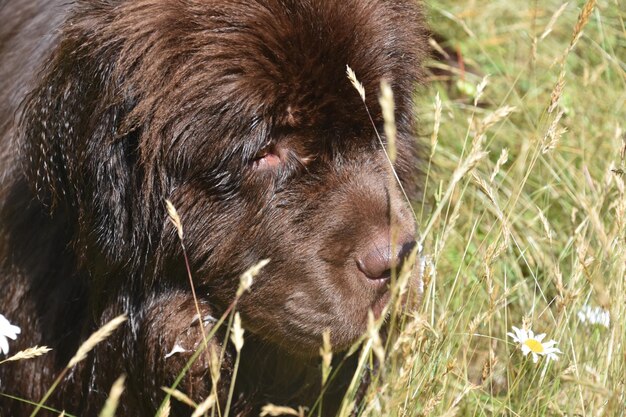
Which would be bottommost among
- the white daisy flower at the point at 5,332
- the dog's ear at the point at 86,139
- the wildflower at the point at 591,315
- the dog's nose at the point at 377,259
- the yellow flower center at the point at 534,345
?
the wildflower at the point at 591,315

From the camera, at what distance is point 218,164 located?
3.06 meters

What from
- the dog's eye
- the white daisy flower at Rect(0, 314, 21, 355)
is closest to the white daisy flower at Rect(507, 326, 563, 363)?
the dog's eye

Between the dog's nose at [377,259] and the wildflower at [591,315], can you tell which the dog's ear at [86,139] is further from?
the wildflower at [591,315]

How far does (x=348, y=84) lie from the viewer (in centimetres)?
306

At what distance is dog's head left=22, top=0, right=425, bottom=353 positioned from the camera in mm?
2979

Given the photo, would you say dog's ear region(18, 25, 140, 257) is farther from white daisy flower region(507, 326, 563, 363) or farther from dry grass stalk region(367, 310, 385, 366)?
white daisy flower region(507, 326, 563, 363)

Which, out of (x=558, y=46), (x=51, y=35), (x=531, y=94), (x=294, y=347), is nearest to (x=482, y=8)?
(x=558, y=46)

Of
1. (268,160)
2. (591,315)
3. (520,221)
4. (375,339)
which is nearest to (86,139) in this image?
(268,160)

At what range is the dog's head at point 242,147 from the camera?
2979 millimetres

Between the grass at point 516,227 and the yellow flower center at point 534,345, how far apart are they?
0.23 ft

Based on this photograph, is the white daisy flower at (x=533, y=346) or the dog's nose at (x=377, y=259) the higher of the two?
the dog's nose at (x=377, y=259)

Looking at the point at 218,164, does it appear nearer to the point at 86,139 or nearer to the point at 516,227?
the point at 86,139

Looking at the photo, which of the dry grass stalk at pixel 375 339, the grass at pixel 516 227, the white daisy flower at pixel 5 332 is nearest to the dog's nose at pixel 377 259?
the grass at pixel 516 227

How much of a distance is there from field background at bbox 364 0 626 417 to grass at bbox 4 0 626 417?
1 centimetres
